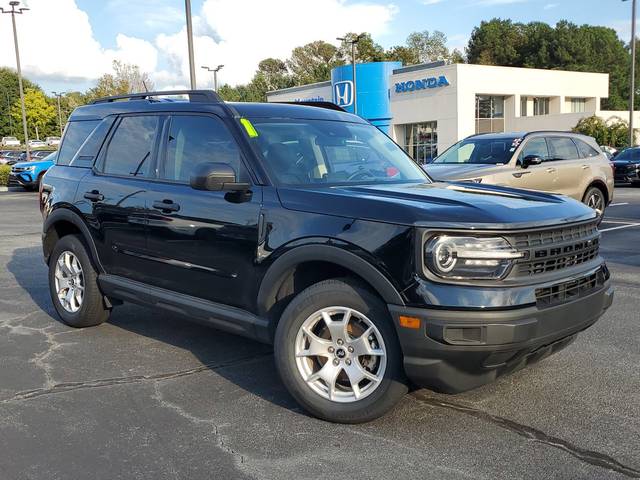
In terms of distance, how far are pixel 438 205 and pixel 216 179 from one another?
138 cm

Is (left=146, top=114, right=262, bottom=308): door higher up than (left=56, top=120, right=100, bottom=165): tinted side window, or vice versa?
(left=56, top=120, right=100, bottom=165): tinted side window

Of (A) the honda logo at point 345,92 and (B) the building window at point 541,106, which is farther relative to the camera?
(B) the building window at point 541,106

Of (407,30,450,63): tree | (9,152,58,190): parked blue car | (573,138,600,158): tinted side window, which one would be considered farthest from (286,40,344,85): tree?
(573,138,600,158): tinted side window

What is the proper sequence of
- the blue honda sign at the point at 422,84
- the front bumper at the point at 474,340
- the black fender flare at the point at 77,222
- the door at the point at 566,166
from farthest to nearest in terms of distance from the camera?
the blue honda sign at the point at 422,84
the door at the point at 566,166
the black fender flare at the point at 77,222
the front bumper at the point at 474,340

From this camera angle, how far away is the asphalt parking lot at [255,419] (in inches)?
127

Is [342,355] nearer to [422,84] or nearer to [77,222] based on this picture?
[77,222]

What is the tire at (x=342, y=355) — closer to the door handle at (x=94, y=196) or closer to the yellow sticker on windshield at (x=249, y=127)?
the yellow sticker on windshield at (x=249, y=127)

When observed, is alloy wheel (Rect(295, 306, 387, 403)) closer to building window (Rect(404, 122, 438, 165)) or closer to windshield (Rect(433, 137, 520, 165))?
windshield (Rect(433, 137, 520, 165))

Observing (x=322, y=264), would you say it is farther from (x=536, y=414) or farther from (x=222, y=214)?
(x=536, y=414)

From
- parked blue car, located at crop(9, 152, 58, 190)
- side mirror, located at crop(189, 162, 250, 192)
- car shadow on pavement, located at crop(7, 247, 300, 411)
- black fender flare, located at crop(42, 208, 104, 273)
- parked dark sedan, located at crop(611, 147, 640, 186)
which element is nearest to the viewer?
side mirror, located at crop(189, 162, 250, 192)

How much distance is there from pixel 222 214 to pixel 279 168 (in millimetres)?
478

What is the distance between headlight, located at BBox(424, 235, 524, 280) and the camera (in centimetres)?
328

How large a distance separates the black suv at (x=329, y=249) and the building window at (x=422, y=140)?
128ft

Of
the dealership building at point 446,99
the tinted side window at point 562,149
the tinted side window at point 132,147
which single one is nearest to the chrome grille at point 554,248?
the tinted side window at point 132,147
